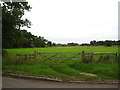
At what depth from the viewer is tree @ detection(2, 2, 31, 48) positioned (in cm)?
1600

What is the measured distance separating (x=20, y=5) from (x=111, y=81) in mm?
16909

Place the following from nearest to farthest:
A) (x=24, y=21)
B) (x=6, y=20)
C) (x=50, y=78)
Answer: (x=50, y=78) < (x=6, y=20) < (x=24, y=21)

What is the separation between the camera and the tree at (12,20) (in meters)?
16.0

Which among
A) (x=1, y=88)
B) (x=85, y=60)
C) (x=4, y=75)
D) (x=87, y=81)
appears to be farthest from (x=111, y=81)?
(x=4, y=75)

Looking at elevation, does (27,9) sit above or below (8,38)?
above

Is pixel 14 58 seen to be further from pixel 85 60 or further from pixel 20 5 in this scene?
pixel 20 5

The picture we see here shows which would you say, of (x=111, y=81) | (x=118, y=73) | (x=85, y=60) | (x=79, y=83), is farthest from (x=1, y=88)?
(x=85, y=60)

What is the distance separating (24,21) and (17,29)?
2153mm

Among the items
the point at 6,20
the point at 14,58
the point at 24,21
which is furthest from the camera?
the point at 24,21

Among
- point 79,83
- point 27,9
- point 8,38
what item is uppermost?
point 27,9

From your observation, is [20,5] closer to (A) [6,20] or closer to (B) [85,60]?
(A) [6,20]

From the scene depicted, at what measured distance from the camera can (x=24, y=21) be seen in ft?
59.6

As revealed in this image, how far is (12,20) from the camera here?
16188mm

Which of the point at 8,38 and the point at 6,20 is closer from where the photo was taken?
the point at 6,20
